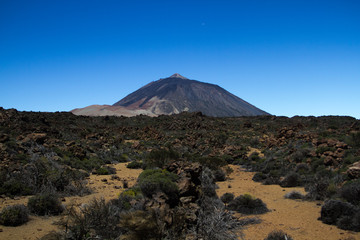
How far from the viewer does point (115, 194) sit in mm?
9164

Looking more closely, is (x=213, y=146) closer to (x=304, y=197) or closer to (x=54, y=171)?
(x=304, y=197)

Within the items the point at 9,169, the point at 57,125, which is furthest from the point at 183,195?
the point at 57,125

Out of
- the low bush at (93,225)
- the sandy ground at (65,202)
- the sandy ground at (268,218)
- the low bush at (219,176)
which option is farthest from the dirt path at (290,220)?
the sandy ground at (65,202)

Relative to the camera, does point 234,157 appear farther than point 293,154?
Yes

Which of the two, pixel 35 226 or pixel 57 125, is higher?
pixel 57 125

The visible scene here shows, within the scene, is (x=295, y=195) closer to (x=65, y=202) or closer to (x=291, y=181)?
(x=291, y=181)

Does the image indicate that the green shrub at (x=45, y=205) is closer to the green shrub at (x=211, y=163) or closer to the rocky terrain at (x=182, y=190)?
the rocky terrain at (x=182, y=190)

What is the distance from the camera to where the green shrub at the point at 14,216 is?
231 inches

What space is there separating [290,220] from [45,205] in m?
6.90

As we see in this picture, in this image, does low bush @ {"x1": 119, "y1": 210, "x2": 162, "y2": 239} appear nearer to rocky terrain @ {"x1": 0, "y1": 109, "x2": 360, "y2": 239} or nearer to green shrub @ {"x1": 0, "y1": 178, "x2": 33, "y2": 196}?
rocky terrain @ {"x1": 0, "y1": 109, "x2": 360, "y2": 239}

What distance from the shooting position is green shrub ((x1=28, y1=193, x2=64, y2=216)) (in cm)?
675

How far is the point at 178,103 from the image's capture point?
13112 cm

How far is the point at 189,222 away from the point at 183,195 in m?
0.94

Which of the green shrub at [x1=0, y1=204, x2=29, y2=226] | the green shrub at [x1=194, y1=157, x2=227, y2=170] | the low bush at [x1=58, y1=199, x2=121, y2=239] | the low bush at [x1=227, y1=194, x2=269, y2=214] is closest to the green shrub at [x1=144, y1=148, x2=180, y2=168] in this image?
the green shrub at [x1=194, y1=157, x2=227, y2=170]
